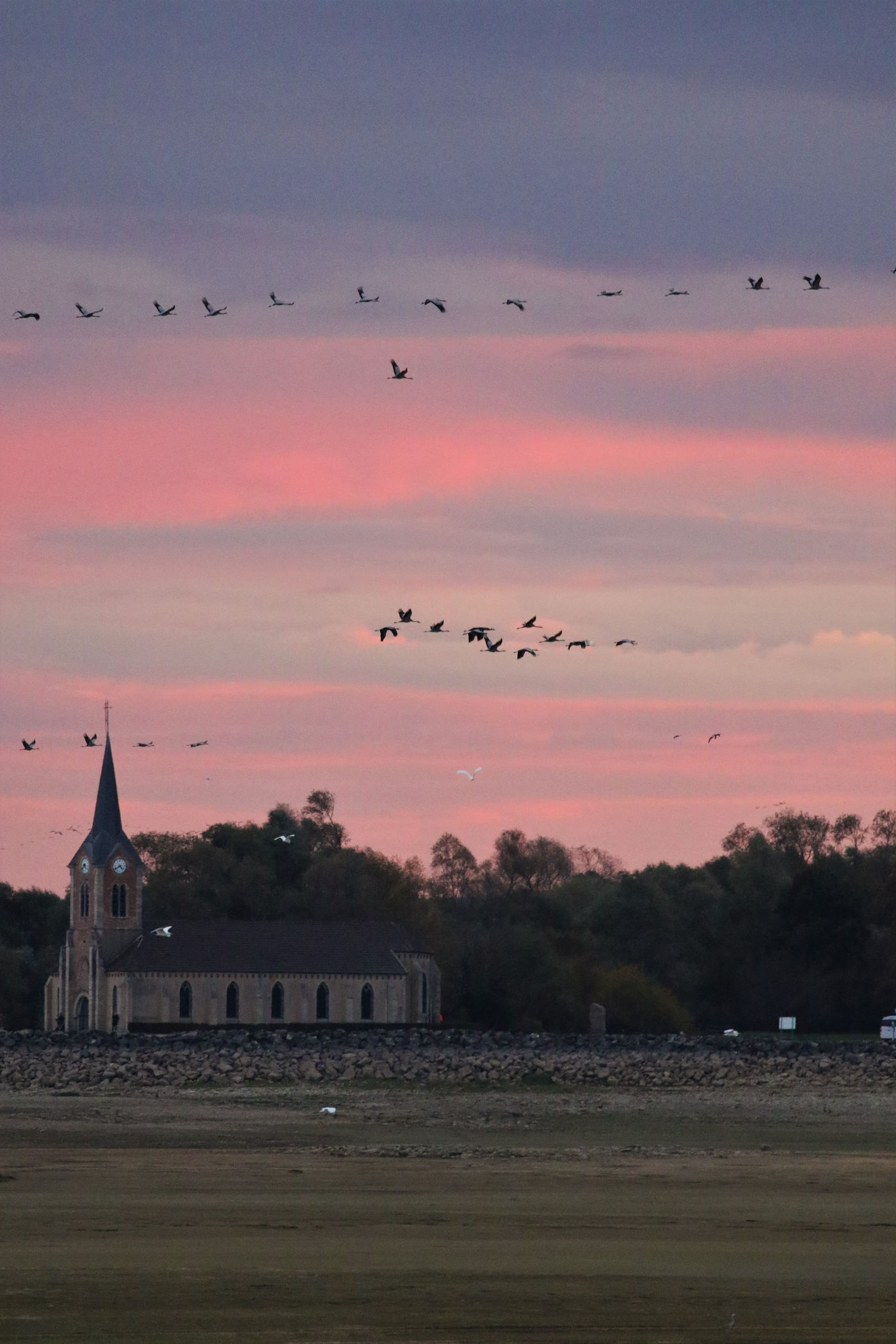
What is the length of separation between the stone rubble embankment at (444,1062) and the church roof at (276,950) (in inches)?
1046

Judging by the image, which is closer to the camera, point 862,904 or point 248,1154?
point 248,1154

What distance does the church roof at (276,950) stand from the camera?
10962 cm

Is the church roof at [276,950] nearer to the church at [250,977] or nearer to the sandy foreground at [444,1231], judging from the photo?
the church at [250,977]

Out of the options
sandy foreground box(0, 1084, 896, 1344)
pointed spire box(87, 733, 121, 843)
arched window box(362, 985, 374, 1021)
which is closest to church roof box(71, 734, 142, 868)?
pointed spire box(87, 733, 121, 843)

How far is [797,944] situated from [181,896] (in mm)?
35922

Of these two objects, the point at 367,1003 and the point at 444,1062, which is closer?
the point at 444,1062

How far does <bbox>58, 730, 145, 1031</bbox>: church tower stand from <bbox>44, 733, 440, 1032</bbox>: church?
10 centimetres

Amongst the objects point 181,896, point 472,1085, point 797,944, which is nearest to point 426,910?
point 181,896

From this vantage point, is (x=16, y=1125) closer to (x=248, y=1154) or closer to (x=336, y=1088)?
(x=248, y=1154)

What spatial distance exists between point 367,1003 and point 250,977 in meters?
6.52

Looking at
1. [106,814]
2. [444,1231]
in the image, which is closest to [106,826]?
[106,814]

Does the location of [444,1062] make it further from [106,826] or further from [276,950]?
[106,826]

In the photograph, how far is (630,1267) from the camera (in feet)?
74.3

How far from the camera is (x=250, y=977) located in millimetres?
109688
